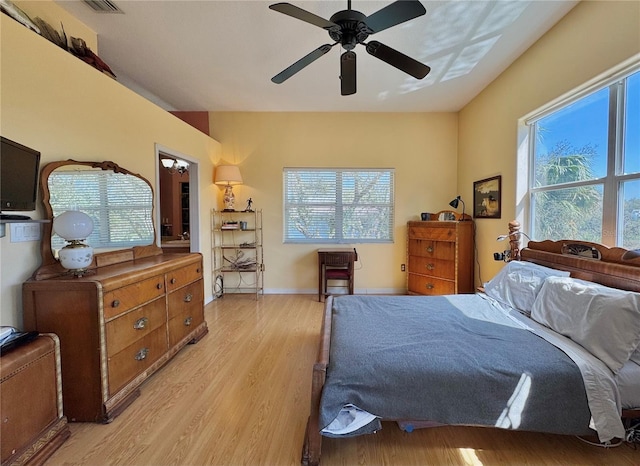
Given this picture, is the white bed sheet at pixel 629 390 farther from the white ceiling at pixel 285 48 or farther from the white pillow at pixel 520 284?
the white ceiling at pixel 285 48

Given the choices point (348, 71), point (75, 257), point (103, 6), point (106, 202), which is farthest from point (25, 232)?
point (348, 71)

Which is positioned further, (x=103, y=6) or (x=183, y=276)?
(x=183, y=276)

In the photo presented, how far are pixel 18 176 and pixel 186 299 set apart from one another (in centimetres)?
151

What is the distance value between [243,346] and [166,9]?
3058 millimetres

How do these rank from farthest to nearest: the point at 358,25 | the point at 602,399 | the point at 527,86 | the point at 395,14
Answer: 1. the point at 527,86
2. the point at 358,25
3. the point at 395,14
4. the point at 602,399

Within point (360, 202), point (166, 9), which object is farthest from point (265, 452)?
point (360, 202)

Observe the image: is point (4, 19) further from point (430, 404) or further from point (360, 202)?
point (360, 202)

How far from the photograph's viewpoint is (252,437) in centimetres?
163

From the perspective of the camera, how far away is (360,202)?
15.3 ft

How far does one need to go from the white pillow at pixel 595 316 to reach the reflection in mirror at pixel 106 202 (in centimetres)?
341

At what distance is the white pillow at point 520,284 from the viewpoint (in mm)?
2234

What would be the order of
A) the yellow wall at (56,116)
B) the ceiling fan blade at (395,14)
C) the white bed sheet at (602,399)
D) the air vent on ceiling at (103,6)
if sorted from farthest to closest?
the air vent on ceiling at (103,6)
the yellow wall at (56,116)
the ceiling fan blade at (395,14)
the white bed sheet at (602,399)

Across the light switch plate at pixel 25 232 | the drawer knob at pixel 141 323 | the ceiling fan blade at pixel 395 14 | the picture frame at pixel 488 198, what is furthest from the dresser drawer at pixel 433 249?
the light switch plate at pixel 25 232

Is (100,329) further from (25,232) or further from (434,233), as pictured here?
(434,233)
